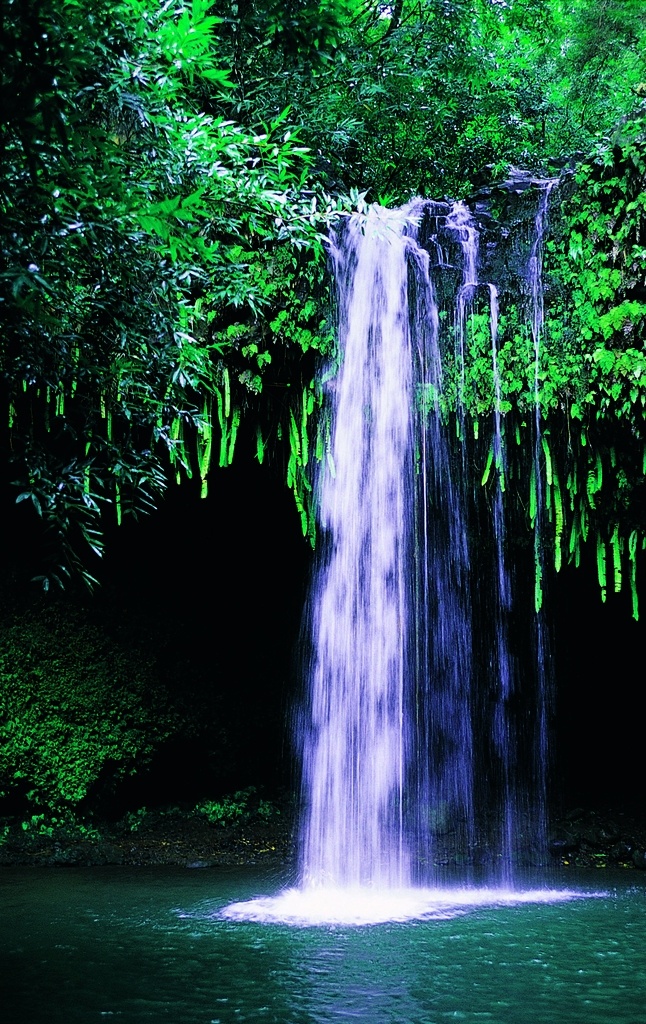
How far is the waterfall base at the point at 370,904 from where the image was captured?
5348 mm

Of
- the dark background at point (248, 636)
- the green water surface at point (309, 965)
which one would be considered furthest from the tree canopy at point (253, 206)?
the green water surface at point (309, 965)

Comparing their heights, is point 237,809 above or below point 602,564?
below

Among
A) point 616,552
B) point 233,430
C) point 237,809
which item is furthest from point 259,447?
point 237,809

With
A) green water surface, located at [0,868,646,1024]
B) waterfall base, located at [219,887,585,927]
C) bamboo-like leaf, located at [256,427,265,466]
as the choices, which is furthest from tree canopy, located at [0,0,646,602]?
waterfall base, located at [219,887,585,927]

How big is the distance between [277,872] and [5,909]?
249cm

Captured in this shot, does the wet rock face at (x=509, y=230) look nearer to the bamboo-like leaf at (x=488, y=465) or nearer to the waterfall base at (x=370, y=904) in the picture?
the bamboo-like leaf at (x=488, y=465)

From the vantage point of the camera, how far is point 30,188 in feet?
13.6

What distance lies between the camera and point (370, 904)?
5930mm

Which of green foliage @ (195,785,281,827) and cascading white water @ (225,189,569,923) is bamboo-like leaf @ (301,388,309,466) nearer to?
cascading white water @ (225,189,569,923)

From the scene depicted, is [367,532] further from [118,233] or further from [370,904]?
[118,233]

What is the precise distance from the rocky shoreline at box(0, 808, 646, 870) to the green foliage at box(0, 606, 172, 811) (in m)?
0.47

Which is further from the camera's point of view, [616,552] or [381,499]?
[381,499]

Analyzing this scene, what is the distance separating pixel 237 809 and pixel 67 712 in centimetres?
206

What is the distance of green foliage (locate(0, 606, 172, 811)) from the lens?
840 cm
